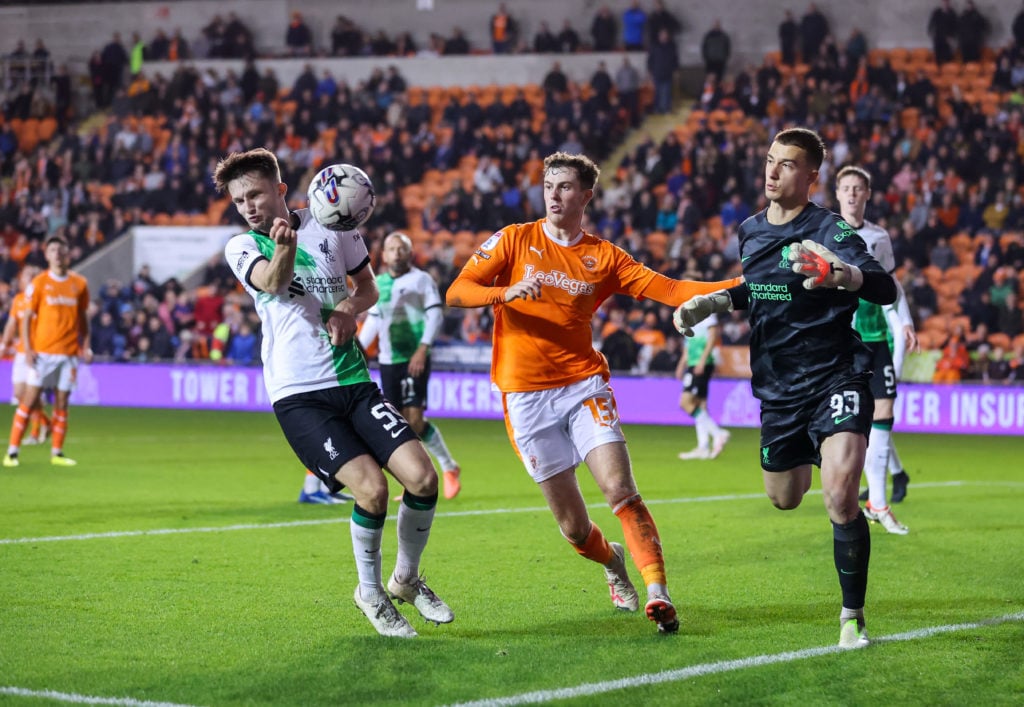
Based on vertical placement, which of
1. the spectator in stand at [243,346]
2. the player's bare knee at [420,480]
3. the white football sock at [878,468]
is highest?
the player's bare knee at [420,480]

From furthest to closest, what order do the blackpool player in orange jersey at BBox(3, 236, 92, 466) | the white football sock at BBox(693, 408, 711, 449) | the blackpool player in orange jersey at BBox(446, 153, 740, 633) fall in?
the white football sock at BBox(693, 408, 711, 449) → the blackpool player in orange jersey at BBox(3, 236, 92, 466) → the blackpool player in orange jersey at BBox(446, 153, 740, 633)

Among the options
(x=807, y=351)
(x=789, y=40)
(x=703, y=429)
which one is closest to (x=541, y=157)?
(x=789, y=40)

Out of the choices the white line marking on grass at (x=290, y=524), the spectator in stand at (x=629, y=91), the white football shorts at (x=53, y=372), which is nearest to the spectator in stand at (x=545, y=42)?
the spectator in stand at (x=629, y=91)

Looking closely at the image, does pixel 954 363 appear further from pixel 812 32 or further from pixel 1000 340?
pixel 812 32

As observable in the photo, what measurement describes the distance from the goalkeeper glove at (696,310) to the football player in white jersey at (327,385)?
135 cm

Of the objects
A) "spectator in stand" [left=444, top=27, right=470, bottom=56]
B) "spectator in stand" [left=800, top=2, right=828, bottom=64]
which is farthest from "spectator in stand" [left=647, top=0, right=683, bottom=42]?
"spectator in stand" [left=444, top=27, right=470, bottom=56]

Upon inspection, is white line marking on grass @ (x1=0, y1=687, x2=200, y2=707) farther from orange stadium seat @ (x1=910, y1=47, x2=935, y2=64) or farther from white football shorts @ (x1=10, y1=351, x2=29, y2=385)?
orange stadium seat @ (x1=910, y1=47, x2=935, y2=64)

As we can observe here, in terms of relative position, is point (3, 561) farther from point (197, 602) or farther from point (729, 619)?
point (729, 619)

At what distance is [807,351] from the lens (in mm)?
6457

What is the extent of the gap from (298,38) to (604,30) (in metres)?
8.21

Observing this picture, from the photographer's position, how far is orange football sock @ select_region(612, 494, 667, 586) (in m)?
6.56

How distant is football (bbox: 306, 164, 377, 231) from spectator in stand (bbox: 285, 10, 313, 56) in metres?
29.9

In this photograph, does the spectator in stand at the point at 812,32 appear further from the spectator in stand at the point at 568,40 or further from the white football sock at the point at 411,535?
the white football sock at the point at 411,535

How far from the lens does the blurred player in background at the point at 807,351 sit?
618 centimetres
